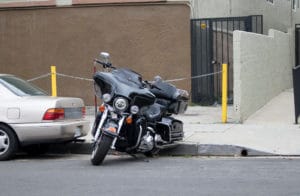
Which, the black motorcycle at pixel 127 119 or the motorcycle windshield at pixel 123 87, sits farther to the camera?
the motorcycle windshield at pixel 123 87

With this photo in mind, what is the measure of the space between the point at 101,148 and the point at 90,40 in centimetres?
792

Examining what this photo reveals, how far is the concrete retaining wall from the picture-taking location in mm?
13141

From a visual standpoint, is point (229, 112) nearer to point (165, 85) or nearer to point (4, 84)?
point (165, 85)

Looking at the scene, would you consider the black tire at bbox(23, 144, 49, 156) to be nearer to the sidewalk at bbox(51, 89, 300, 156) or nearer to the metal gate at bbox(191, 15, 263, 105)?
the sidewalk at bbox(51, 89, 300, 156)

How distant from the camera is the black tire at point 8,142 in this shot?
9938mm

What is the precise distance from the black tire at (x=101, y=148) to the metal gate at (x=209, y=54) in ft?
23.9

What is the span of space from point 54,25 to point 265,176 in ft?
33.1

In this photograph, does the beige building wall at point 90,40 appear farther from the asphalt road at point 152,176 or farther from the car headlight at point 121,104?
the car headlight at point 121,104

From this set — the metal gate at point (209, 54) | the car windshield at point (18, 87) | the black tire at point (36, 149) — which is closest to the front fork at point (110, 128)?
the car windshield at point (18, 87)

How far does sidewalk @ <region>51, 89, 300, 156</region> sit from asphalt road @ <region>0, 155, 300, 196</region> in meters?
0.36

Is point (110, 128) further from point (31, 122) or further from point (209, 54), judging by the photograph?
point (209, 54)

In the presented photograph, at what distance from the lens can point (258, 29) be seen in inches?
684

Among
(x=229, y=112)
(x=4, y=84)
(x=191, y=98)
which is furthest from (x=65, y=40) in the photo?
(x=4, y=84)

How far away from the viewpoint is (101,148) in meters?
9.16
